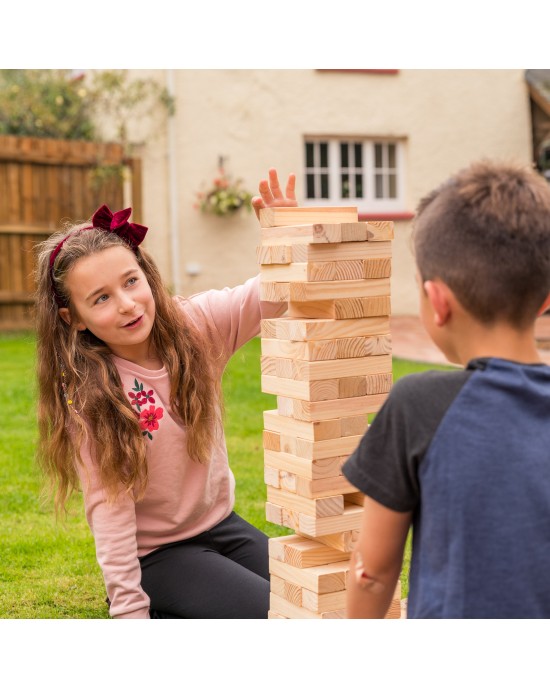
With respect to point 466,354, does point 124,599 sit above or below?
below

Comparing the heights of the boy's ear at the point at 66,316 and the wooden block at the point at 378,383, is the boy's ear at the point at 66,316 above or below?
above

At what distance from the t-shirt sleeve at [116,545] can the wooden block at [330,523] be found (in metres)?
0.54

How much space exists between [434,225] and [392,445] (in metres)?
0.36

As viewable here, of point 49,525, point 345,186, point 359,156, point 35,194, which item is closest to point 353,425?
point 49,525

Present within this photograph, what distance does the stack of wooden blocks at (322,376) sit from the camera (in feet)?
7.38

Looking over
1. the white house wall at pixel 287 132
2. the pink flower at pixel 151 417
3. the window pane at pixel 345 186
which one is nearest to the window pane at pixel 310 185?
the white house wall at pixel 287 132

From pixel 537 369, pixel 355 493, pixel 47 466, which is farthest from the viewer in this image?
pixel 47 466

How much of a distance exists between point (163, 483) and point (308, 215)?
0.90m

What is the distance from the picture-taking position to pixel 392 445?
1.39 m

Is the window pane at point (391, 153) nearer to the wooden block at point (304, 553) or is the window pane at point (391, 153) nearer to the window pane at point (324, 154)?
the window pane at point (324, 154)
